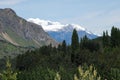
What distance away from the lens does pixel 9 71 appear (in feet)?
147

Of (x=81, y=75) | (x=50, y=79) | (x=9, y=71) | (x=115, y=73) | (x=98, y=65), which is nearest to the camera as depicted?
(x=81, y=75)

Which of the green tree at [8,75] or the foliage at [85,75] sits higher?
the foliage at [85,75]

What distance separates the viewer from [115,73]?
4537 inches

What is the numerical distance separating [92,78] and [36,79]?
418 ft

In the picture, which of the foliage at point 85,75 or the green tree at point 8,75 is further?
the green tree at point 8,75

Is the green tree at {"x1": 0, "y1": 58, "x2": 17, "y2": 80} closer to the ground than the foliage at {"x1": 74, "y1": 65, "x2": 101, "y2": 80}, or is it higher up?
closer to the ground

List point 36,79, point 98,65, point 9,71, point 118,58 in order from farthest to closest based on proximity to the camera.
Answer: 1. point 118,58
2. point 98,65
3. point 36,79
4. point 9,71

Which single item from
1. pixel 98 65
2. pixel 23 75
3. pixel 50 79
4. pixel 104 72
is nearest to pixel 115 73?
pixel 50 79

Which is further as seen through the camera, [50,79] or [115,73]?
[50,79]

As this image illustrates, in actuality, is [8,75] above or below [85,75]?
below

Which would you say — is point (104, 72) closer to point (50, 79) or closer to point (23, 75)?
point (50, 79)

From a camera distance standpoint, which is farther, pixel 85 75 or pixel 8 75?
pixel 8 75

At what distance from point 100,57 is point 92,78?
17403cm

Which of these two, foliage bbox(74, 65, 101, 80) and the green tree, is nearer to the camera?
foliage bbox(74, 65, 101, 80)
